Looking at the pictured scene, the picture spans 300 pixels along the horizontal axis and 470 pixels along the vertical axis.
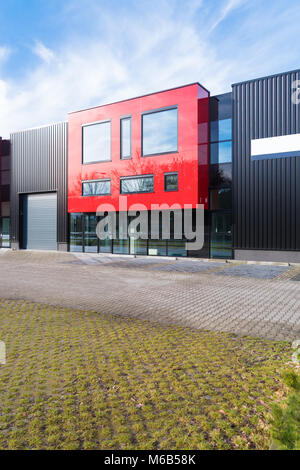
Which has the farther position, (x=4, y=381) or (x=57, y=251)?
(x=57, y=251)

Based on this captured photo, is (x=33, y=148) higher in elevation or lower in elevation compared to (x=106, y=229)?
higher

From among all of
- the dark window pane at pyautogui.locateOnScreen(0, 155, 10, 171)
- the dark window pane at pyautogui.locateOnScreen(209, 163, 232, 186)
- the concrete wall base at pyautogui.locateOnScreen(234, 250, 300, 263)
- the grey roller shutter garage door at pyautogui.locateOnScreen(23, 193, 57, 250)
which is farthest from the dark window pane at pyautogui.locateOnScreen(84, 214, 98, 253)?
the dark window pane at pyautogui.locateOnScreen(0, 155, 10, 171)

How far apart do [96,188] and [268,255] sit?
1188 centimetres

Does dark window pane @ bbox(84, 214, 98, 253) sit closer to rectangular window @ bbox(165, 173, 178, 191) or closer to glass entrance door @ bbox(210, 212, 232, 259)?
rectangular window @ bbox(165, 173, 178, 191)

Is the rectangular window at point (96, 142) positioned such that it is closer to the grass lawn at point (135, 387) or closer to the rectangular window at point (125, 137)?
the rectangular window at point (125, 137)

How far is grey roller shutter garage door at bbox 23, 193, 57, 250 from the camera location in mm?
25750

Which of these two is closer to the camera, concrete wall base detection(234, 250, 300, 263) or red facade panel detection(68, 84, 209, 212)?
concrete wall base detection(234, 250, 300, 263)

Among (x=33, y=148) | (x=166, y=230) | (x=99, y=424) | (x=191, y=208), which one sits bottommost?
(x=99, y=424)

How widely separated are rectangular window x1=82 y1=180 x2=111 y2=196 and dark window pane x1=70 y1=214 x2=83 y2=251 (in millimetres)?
1901

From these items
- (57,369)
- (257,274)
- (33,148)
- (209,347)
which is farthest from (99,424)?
(33,148)

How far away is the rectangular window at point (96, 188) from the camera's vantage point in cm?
2238

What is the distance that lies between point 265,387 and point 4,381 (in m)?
3.15
